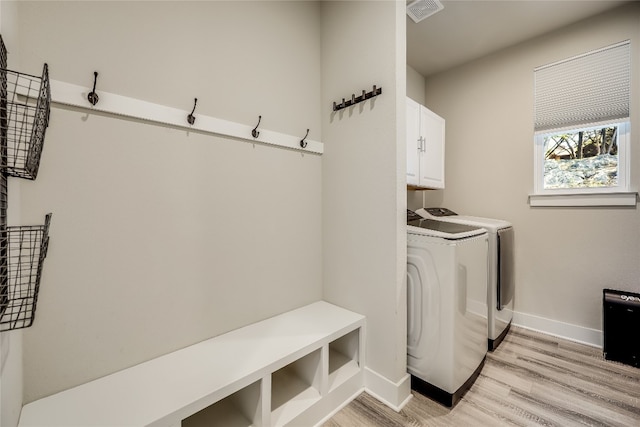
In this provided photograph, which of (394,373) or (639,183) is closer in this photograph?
(394,373)

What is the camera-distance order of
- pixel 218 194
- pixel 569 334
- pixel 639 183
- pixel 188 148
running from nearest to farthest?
pixel 188 148 < pixel 218 194 < pixel 639 183 < pixel 569 334

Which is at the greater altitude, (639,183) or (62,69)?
(62,69)

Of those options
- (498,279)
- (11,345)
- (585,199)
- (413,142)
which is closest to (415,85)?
(413,142)

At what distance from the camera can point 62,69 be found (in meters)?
1.07

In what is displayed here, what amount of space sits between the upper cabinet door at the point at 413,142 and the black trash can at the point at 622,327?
66.4 inches

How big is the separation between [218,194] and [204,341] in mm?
804

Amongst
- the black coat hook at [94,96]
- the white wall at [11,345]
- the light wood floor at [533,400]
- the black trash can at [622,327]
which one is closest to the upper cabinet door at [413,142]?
the light wood floor at [533,400]

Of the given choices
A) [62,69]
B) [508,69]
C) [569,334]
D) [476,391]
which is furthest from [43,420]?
[508,69]

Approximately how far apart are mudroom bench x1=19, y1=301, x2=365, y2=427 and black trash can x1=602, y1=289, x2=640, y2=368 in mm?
1925

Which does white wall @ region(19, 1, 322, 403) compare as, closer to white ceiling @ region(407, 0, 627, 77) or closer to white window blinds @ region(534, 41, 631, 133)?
white ceiling @ region(407, 0, 627, 77)

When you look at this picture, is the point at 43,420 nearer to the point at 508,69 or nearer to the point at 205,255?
the point at 205,255

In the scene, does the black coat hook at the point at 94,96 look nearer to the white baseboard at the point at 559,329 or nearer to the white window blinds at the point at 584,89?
the white window blinds at the point at 584,89

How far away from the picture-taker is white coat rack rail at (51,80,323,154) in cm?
107

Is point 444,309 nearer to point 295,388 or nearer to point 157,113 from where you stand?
point 295,388
